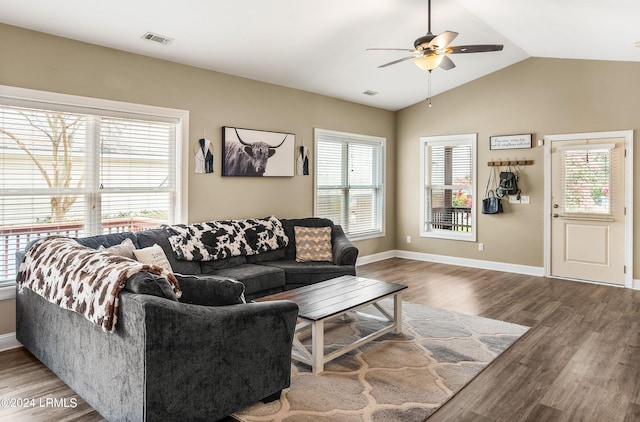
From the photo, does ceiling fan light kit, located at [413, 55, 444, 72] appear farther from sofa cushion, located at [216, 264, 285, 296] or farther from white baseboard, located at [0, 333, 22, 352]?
white baseboard, located at [0, 333, 22, 352]

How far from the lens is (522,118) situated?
644cm

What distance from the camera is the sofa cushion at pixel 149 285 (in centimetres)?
218

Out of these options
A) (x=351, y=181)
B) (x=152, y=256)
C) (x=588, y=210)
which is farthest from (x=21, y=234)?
(x=588, y=210)

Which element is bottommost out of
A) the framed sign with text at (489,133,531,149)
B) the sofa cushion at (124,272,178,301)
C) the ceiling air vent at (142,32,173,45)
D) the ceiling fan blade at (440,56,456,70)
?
the sofa cushion at (124,272,178,301)

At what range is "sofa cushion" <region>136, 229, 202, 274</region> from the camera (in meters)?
4.09

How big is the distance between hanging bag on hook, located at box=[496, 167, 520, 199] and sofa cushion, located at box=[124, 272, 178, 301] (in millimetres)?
5443

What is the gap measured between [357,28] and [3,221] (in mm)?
3645

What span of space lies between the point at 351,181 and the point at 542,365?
14.1ft

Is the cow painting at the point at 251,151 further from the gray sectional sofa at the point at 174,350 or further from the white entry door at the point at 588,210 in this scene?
the white entry door at the point at 588,210

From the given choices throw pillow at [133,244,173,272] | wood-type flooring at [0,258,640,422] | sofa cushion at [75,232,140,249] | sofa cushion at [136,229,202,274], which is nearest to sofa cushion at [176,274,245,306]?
wood-type flooring at [0,258,640,422]

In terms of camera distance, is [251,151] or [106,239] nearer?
[106,239]

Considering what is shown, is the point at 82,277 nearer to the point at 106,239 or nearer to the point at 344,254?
the point at 106,239

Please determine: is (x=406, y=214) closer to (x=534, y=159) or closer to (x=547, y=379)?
(x=534, y=159)

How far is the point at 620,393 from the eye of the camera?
9.27 ft
